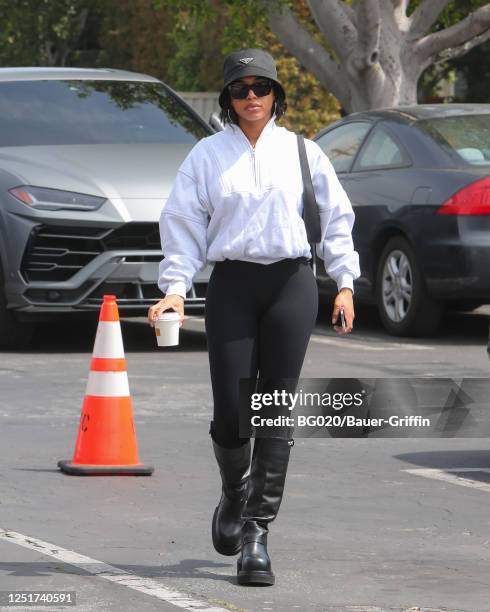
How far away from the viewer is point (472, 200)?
1206 centimetres

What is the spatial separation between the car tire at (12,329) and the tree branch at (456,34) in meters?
11.4

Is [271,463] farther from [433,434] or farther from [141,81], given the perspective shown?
[141,81]

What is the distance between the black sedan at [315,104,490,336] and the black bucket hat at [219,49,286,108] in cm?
634

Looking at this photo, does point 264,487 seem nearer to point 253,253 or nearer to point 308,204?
point 253,253

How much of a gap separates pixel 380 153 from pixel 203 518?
6.94 meters

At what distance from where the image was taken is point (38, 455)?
8.22 metres

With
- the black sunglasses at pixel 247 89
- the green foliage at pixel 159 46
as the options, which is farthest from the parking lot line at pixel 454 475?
the green foliage at pixel 159 46

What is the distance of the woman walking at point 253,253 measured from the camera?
5.75 m

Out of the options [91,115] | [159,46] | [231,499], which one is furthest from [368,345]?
[159,46]

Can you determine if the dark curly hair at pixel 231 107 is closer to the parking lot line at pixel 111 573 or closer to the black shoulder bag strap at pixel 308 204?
the black shoulder bag strap at pixel 308 204

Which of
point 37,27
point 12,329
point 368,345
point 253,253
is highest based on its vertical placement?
point 253,253

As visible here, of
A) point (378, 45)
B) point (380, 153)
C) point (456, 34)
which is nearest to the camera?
point (380, 153)

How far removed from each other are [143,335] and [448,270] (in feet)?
8.03

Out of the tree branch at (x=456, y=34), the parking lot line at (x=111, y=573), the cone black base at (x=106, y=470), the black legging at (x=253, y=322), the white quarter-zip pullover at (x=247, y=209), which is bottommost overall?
the tree branch at (x=456, y=34)
